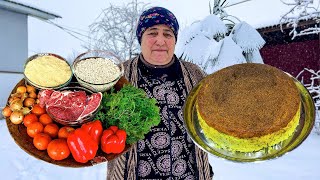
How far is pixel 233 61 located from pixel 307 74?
457cm

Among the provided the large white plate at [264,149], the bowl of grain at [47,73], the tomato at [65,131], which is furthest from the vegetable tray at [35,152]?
the large white plate at [264,149]

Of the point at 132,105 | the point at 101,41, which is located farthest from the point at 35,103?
the point at 101,41

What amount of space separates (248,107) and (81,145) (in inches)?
36.6

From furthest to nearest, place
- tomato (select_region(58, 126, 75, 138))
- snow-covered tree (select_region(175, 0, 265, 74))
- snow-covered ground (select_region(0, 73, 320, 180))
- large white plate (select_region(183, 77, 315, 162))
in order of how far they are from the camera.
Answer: snow-covered tree (select_region(175, 0, 265, 74)) → snow-covered ground (select_region(0, 73, 320, 180)) → large white plate (select_region(183, 77, 315, 162)) → tomato (select_region(58, 126, 75, 138))

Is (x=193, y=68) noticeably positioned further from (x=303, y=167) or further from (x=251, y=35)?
(x=251, y=35)

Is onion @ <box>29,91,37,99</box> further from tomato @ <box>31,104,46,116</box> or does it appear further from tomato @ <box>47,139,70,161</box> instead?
tomato @ <box>47,139,70,161</box>

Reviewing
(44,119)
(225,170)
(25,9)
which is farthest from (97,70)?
(25,9)

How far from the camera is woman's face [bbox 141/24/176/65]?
237cm

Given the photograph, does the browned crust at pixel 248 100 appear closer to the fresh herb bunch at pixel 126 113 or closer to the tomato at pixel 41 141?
the fresh herb bunch at pixel 126 113

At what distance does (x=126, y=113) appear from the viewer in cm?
183

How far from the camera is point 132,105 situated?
6.15 feet

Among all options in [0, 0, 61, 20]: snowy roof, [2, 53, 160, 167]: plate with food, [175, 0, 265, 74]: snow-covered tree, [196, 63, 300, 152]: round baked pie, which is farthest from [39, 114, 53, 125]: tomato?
[0, 0, 61, 20]: snowy roof

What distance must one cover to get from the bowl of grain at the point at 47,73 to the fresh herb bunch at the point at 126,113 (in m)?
0.22

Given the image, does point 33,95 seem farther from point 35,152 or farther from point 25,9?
point 25,9
